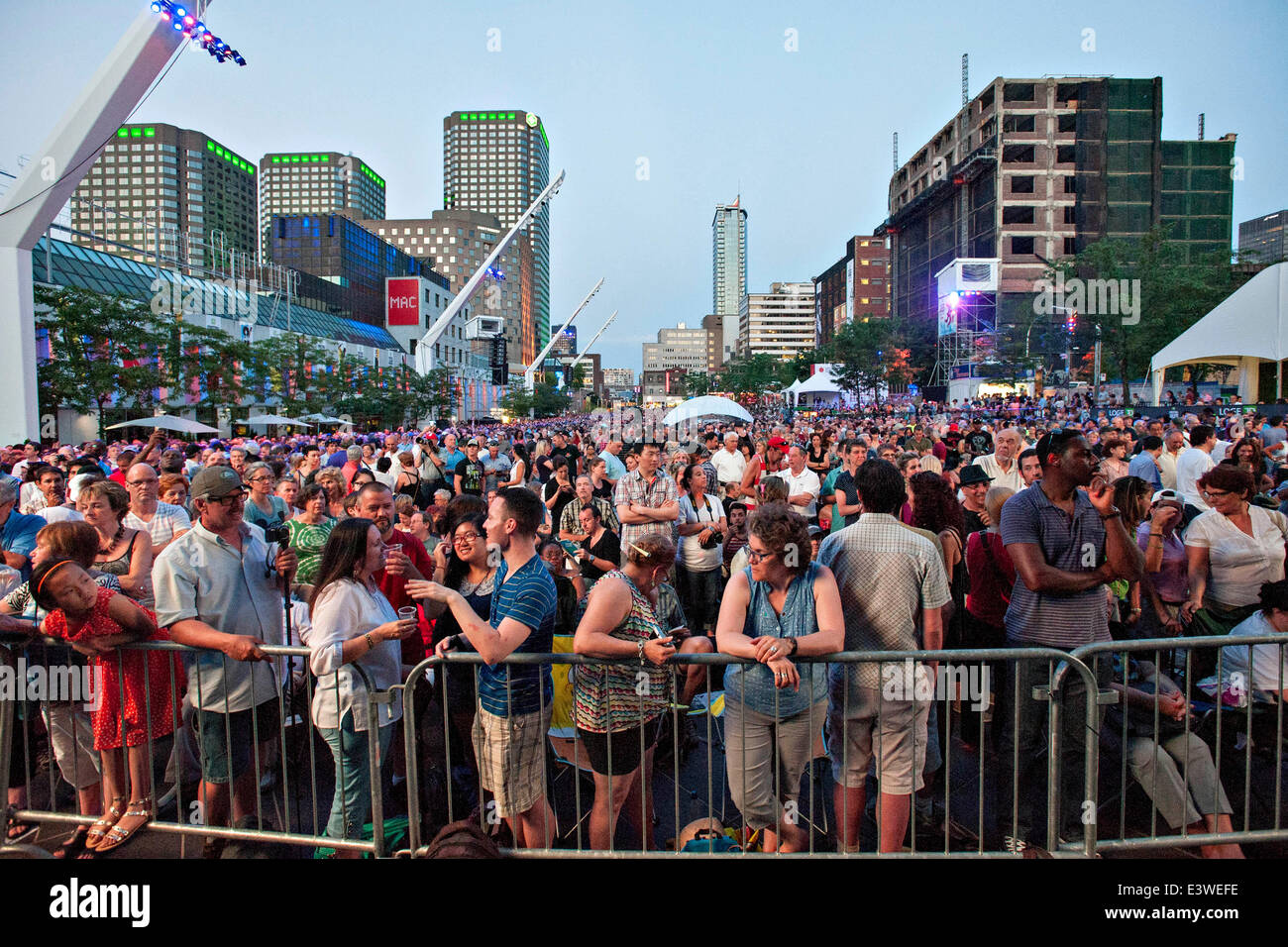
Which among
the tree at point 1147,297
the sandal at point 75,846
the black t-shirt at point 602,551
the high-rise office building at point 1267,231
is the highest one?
the high-rise office building at point 1267,231

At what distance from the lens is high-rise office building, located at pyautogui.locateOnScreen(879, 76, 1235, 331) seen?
208 feet

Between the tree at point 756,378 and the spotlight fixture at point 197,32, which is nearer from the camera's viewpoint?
the spotlight fixture at point 197,32

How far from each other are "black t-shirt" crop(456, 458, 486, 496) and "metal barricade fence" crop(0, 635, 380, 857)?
7.05 meters

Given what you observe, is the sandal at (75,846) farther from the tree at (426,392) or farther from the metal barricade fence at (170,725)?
the tree at (426,392)

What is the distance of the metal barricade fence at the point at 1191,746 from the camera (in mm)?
3480

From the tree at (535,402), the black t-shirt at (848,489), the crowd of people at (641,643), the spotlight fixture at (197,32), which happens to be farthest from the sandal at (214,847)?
the tree at (535,402)

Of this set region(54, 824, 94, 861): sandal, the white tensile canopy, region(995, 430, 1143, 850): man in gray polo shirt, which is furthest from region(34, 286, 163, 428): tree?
the white tensile canopy

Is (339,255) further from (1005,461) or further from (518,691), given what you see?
(518,691)

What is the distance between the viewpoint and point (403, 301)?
99.0 meters

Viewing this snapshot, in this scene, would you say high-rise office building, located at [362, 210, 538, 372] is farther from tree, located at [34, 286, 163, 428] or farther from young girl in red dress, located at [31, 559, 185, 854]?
young girl in red dress, located at [31, 559, 185, 854]

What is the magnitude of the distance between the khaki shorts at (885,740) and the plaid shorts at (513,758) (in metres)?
1.46

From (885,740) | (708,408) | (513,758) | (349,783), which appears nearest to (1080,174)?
(708,408)
